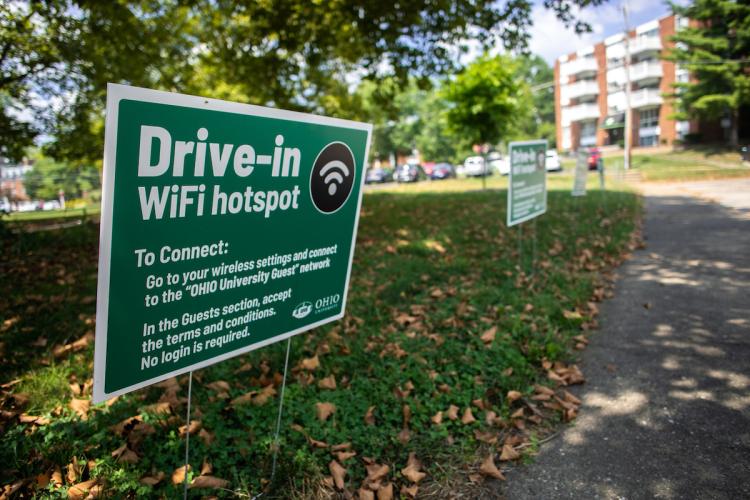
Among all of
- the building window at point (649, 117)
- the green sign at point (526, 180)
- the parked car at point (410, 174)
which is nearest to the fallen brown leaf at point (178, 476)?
the green sign at point (526, 180)

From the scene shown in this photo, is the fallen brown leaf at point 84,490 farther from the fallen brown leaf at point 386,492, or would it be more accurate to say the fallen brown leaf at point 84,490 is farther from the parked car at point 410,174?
the parked car at point 410,174

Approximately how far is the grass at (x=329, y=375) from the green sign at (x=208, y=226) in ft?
2.70

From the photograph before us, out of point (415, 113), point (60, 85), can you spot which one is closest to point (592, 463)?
point (60, 85)

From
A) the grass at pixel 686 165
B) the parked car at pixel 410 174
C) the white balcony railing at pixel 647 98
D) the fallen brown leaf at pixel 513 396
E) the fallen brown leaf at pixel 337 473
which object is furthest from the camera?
the white balcony railing at pixel 647 98

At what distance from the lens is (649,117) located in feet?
164

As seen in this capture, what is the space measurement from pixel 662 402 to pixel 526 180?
346 cm

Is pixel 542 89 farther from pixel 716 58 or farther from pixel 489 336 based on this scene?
pixel 489 336

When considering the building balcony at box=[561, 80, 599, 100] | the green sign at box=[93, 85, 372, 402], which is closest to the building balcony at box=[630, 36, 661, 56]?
the building balcony at box=[561, 80, 599, 100]

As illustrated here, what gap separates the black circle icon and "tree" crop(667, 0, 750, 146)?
38.1m

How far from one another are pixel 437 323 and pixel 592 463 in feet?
7.06

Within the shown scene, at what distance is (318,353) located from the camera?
4.02 meters

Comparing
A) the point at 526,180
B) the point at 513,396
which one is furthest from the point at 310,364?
the point at 526,180

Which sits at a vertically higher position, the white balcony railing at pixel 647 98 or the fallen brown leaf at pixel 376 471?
the white balcony railing at pixel 647 98

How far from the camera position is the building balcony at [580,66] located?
55.5 meters
